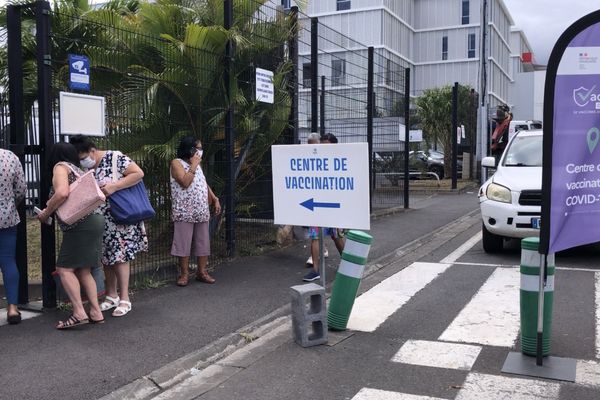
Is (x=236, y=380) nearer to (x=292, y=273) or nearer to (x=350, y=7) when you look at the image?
(x=292, y=273)

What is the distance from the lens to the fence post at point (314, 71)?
995cm

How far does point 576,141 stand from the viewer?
4.45m

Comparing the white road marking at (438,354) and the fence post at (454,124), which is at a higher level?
the fence post at (454,124)

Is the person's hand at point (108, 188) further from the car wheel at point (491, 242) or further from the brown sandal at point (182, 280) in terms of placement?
the car wheel at point (491, 242)

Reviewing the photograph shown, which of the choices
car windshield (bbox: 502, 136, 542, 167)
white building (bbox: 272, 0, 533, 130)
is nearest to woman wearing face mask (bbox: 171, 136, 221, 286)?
car windshield (bbox: 502, 136, 542, 167)

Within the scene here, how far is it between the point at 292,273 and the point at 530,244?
3676 mm

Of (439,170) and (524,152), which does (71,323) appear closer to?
(524,152)

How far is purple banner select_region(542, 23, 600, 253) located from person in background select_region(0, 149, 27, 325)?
459cm

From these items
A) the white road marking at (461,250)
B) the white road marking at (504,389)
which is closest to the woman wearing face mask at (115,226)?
the white road marking at (504,389)

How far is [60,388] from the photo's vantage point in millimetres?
4203

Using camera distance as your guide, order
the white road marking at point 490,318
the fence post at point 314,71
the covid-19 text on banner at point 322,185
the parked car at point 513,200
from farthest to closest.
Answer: the fence post at point 314,71 → the parked car at point 513,200 → the white road marking at point 490,318 → the covid-19 text on banner at point 322,185

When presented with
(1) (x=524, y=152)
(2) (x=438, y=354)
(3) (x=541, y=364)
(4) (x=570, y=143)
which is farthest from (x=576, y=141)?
(1) (x=524, y=152)

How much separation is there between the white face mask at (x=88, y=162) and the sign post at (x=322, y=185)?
174 cm

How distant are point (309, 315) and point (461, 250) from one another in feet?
17.2
